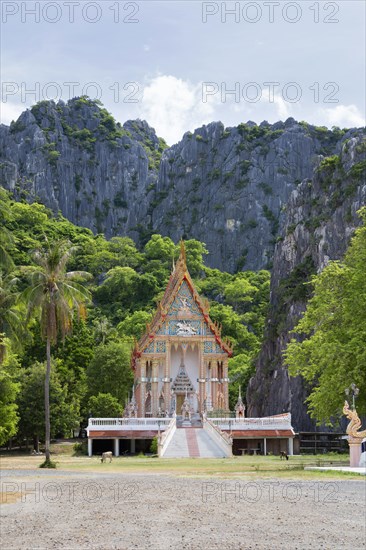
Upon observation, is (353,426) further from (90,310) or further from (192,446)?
(90,310)

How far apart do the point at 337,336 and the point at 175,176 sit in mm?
146732

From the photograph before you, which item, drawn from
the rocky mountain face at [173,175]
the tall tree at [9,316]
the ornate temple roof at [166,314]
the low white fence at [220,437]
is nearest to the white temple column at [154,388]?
the ornate temple roof at [166,314]

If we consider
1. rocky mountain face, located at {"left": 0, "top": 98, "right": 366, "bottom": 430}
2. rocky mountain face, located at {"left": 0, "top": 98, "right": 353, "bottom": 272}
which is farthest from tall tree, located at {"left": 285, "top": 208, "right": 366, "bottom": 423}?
rocky mountain face, located at {"left": 0, "top": 98, "right": 353, "bottom": 272}

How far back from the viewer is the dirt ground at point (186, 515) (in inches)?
492

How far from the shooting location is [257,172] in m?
163

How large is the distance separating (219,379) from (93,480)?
41604 millimetres

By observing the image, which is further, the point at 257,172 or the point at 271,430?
the point at 257,172

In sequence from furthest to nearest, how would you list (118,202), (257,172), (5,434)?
(118,202)
(257,172)
(5,434)

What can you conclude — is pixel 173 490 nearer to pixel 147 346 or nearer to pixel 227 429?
pixel 227 429

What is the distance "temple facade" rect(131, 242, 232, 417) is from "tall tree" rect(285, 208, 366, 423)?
31108 mm

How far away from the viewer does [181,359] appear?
213 ft

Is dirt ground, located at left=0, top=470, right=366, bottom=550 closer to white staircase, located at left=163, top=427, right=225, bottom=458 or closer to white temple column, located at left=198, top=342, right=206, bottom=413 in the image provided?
white staircase, located at left=163, top=427, right=225, bottom=458

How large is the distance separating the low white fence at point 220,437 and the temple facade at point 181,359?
10276 mm

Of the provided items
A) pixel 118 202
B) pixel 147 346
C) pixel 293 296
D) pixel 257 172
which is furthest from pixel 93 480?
pixel 118 202
